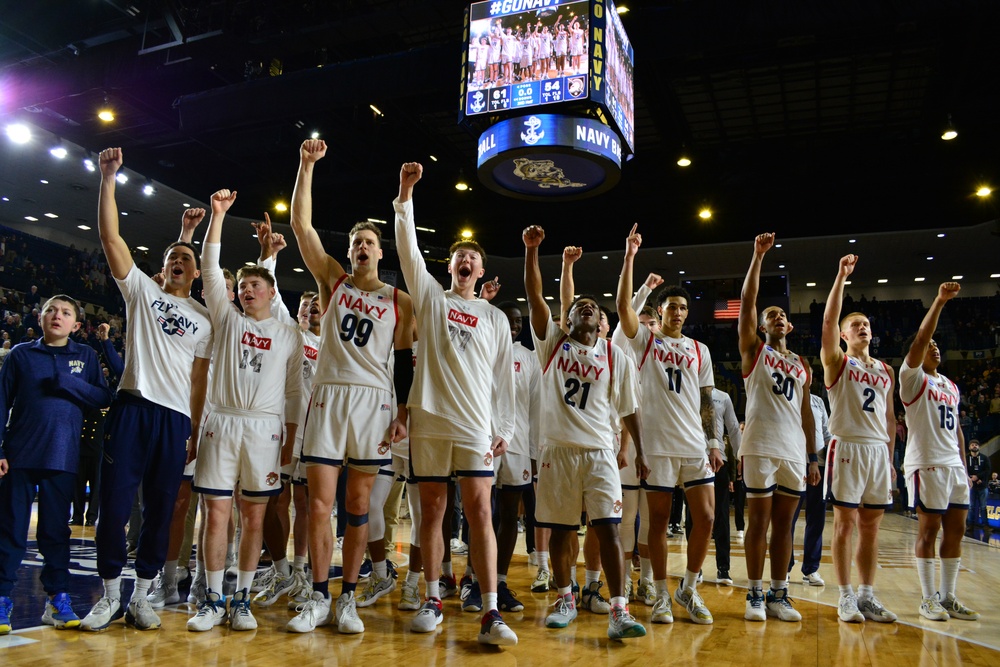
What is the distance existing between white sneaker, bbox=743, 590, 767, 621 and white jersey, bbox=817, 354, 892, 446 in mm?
1399

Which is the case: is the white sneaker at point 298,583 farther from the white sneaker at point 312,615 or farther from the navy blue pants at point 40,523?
the navy blue pants at point 40,523

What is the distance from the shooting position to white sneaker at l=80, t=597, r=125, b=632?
150 inches

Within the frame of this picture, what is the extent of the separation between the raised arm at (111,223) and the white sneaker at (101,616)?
1.82 metres

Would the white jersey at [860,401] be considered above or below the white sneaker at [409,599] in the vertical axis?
above

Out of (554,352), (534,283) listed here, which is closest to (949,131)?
(554,352)

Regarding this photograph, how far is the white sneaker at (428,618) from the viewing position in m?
4.03

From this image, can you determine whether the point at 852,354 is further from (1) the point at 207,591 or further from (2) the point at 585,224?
(2) the point at 585,224

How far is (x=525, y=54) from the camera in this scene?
8836 millimetres

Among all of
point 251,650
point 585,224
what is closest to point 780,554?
point 251,650

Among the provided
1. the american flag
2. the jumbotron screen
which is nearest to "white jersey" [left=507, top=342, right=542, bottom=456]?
the jumbotron screen

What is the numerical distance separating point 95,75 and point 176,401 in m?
9.98

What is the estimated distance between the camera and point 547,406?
4734 mm

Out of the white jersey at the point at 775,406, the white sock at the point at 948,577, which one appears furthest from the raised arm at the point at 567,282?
the white sock at the point at 948,577

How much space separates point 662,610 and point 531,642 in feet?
Result: 3.61
